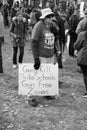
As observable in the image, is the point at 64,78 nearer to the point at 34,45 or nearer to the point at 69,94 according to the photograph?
the point at 69,94

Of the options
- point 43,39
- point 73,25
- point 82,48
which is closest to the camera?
point 43,39

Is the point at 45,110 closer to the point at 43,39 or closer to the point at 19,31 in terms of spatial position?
the point at 43,39

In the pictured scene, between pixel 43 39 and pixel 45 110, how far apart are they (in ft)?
4.58

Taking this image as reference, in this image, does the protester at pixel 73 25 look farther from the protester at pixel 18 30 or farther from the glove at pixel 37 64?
the glove at pixel 37 64

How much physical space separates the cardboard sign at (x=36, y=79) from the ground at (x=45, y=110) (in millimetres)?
281

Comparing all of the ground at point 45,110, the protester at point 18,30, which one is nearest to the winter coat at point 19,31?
the protester at point 18,30

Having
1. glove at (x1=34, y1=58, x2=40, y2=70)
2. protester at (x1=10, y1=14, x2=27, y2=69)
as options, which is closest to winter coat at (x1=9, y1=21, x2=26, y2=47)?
→ protester at (x1=10, y1=14, x2=27, y2=69)

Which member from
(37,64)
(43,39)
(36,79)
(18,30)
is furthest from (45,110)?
(18,30)

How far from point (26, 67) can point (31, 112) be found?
0.92 meters

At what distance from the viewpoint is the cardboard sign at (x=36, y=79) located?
243 inches

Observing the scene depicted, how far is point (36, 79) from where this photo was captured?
6.26m

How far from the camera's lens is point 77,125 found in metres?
5.36

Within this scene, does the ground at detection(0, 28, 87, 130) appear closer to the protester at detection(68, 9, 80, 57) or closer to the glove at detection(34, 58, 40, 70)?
the glove at detection(34, 58, 40, 70)

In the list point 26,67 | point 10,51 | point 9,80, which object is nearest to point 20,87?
point 26,67
